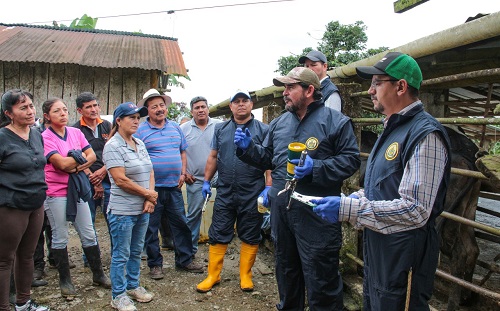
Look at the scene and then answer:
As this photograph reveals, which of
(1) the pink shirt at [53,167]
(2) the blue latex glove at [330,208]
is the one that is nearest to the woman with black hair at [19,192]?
(1) the pink shirt at [53,167]

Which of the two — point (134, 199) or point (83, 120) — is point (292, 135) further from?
point (83, 120)

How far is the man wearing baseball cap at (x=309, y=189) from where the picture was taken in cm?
299

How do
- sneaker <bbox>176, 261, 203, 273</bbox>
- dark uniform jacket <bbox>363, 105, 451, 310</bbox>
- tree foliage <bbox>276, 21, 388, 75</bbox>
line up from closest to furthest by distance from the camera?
dark uniform jacket <bbox>363, 105, 451, 310</bbox>, sneaker <bbox>176, 261, 203, 273</bbox>, tree foliage <bbox>276, 21, 388, 75</bbox>

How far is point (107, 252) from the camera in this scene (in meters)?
5.55

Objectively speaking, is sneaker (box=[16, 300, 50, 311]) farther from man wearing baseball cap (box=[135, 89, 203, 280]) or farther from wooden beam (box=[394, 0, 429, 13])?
wooden beam (box=[394, 0, 429, 13])

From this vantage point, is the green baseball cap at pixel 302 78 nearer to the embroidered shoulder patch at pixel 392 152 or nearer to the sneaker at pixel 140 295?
the embroidered shoulder patch at pixel 392 152

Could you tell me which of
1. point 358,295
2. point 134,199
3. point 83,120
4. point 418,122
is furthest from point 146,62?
point 418,122

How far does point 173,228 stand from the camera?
486 centimetres

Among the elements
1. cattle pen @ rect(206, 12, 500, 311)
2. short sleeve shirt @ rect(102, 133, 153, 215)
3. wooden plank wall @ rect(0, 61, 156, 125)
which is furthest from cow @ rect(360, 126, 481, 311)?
wooden plank wall @ rect(0, 61, 156, 125)

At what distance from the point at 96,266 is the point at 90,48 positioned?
4637 mm

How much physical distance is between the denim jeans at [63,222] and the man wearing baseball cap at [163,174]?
72 cm

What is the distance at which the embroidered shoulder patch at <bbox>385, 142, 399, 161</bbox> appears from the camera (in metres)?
2.05

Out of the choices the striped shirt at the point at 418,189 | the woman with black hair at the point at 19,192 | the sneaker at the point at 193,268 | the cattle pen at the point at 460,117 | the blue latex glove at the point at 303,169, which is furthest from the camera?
the sneaker at the point at 193,268

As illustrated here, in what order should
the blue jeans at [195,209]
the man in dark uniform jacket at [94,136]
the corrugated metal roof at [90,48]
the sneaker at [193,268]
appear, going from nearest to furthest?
the man in dark uniform jacket at [94,136], the sneaker at [193,268], the blue jeans at [195,209], the corrugated metal roof at [90,48]
